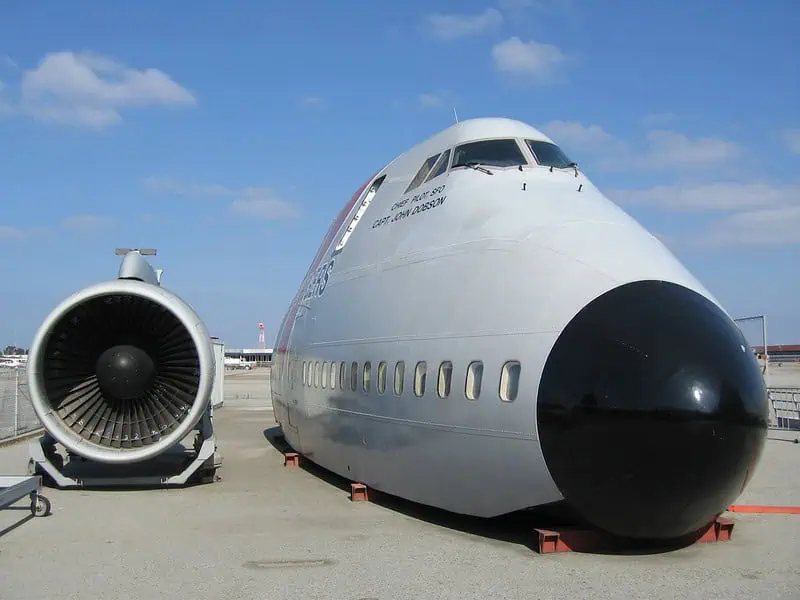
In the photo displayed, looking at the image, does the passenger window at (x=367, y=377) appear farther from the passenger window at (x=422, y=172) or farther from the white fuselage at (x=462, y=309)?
the passenger window at (x=422, y=172)

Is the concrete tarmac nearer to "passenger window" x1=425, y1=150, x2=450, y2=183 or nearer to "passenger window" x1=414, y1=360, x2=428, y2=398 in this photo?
"passenger window" x1=414, y1=360, x2=428, y2=398

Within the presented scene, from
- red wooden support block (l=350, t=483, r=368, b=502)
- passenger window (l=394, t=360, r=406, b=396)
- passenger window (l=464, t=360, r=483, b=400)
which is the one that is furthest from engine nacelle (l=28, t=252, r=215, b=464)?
passenger window (l=464, t=360, r=483, b=400)

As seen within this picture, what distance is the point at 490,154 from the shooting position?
1169cm

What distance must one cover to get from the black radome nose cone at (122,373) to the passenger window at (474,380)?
663 cm

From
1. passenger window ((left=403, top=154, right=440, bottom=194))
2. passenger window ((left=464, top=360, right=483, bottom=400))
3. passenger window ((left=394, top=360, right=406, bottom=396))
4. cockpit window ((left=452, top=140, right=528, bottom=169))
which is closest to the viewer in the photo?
passenger window ((left=464, top=360, right=483, bottom=400))

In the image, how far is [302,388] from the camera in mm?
14500

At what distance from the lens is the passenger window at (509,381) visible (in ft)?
27.0

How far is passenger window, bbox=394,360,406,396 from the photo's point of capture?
395 inches

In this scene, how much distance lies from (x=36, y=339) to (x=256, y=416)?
793 inches

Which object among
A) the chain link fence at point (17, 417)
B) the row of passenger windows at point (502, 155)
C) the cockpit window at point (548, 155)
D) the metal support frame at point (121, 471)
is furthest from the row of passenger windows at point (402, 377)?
the chain link fence at point (17, 417)

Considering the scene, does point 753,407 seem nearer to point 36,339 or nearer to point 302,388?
point 302,388

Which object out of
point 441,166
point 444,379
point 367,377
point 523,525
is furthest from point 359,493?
point 441,166

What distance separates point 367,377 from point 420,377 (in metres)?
1.46

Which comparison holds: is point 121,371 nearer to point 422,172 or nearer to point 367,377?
point 367,377
